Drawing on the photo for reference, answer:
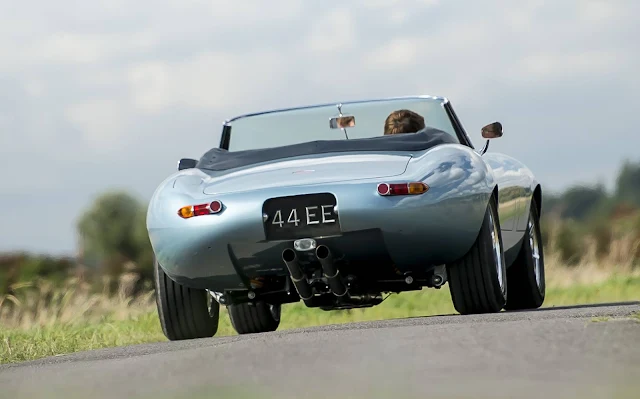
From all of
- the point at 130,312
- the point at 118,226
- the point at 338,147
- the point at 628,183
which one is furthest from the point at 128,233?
the point at 338,147

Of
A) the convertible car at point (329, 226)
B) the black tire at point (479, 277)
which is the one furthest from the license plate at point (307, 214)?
the black tire at point (479, 277)

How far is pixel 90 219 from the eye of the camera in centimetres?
5331

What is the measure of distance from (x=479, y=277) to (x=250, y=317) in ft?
8.12

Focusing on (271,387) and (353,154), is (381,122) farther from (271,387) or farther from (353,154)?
(271,387)

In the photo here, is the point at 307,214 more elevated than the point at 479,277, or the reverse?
the point at 307,214

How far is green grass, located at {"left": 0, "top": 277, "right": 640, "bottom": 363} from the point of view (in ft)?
29.8

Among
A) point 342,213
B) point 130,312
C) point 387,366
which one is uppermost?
point 342,213

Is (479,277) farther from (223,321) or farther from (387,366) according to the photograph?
(223,321)

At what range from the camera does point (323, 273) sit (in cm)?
759

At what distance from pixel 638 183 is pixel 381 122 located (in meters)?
42.8

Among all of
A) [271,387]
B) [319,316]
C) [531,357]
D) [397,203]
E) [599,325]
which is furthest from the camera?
[319,316]

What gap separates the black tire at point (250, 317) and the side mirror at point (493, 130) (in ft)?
6.75

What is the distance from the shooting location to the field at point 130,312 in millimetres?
9625

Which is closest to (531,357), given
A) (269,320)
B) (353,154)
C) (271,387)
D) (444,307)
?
(271,387)
